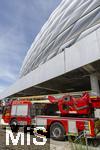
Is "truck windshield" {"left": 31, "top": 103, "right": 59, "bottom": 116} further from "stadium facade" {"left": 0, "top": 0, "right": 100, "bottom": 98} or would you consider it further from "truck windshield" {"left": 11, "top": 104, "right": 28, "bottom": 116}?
"stadium facade" {"left": 0, "top": 0, "right": 100, "bottom": 98}

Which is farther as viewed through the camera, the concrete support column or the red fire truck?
the concrete support column

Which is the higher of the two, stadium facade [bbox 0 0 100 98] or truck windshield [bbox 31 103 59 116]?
stadium facade [bbox 0 0 100 98]

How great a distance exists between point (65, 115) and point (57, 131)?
1108mm

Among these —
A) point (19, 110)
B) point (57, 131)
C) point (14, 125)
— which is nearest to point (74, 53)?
point (19, 110)

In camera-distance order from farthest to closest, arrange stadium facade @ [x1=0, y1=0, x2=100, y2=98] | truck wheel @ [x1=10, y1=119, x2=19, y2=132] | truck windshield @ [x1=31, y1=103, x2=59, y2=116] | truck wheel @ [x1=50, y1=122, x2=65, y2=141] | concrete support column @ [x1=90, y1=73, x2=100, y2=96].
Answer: concrete support column @ [x1=90, y1=73, x2=100, y2=96] < truck wheel @ [x1=10, y1=119, x2=19, y2=132] < stadium facade @ [x1=0, y1=0, x2=100, y2=98] < truck windshield @ [x1=31, y1=103, x2=59, y2=116] < truck wheel @ [x1=50, y1=122, x2=65, y2=141]

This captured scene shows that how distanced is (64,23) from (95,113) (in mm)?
16426

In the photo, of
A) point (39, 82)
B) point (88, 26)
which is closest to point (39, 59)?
point (39, 82)

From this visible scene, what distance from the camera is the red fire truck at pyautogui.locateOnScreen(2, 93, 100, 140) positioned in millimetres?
10492

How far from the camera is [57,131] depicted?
11398mm

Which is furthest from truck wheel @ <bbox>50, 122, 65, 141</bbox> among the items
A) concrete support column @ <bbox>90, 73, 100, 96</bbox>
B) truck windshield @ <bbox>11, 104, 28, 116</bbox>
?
concrete support column @ <bbox>90, 73, 100, 96</bbox>

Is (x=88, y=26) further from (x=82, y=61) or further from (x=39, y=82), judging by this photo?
(x=39, y=82)

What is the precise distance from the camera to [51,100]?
41.2ft

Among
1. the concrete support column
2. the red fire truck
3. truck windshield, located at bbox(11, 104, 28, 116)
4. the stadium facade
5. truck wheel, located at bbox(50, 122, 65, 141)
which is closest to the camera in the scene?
the red fire truck

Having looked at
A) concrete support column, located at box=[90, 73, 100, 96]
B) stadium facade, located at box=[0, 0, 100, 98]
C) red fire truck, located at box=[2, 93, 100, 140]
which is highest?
stadium facade, located at box=[0, 0, 100, 98]
